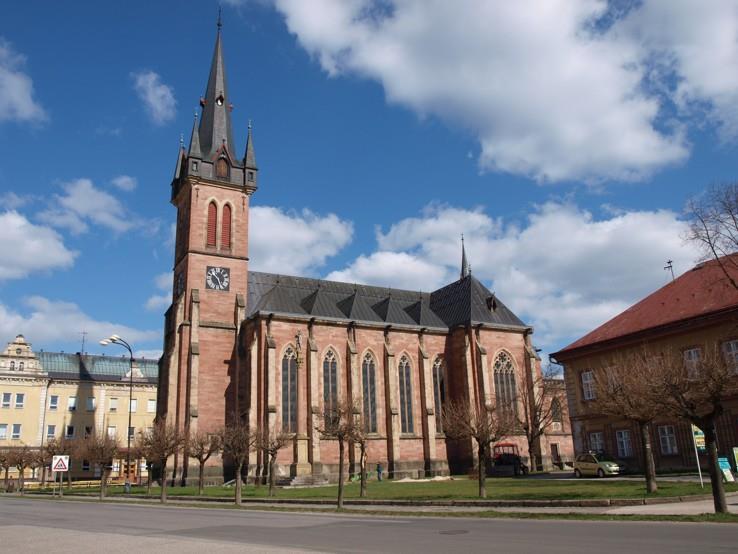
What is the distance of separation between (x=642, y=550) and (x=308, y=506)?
61.5 ft

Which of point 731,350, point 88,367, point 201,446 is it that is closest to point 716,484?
point 731,350

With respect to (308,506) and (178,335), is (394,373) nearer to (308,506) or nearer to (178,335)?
(178,335)

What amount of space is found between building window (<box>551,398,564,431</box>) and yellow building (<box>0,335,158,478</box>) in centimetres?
3889

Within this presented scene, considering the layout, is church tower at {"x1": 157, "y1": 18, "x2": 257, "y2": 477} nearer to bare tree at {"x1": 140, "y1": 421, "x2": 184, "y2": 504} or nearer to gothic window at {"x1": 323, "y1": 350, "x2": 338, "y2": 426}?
bare tree at {"x1": 140, "y1": 421, "x2": 184, "y2": 504}

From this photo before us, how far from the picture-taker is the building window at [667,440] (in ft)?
122

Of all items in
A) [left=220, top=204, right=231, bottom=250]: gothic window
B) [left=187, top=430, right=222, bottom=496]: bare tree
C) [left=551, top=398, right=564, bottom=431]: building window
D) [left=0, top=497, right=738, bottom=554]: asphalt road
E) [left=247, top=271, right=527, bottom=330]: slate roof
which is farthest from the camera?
[left=220, top=204, right=231, bottom=250]: gothic window

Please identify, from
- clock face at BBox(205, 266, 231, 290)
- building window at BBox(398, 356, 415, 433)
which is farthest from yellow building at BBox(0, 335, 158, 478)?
building window at BBox(398, 356, 415, 433)

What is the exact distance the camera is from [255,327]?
4809 centimetres

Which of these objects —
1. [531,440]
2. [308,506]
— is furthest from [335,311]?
[308,506]

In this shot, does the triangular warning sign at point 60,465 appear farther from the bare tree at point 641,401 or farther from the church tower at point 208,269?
the bare tree at point 641,401

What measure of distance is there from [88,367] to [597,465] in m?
66.5

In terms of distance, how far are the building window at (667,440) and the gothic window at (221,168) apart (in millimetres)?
37969

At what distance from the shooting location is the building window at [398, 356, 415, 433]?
51.7m

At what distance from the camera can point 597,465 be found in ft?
115
